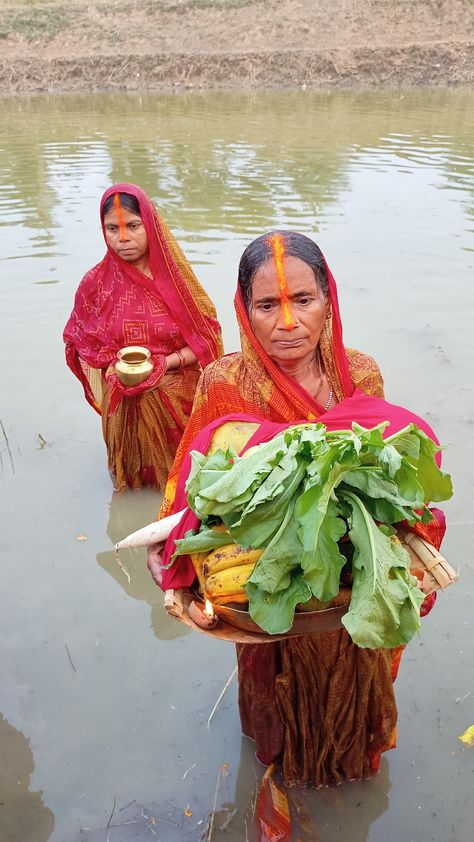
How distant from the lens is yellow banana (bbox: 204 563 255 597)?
1.65 metres

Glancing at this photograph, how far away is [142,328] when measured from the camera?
13.8 ft

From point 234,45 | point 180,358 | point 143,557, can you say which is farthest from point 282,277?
point 234,45

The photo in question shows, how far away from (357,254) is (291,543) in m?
7.44

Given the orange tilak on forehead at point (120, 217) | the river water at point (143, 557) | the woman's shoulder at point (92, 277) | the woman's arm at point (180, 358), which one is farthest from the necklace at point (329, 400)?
the woman's shoulder at point (92, 277)

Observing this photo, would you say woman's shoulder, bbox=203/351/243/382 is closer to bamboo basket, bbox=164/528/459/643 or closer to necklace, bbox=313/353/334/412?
necklace, bbox=313/353/334/412

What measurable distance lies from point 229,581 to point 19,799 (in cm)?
156

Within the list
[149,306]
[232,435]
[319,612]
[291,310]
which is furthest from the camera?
[149,306]

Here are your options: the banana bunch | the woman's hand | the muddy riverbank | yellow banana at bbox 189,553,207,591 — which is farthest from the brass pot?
the muddy riverbank

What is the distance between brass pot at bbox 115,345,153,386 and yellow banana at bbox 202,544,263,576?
2377 mm

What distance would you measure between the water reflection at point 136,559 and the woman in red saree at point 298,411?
1.14 meters

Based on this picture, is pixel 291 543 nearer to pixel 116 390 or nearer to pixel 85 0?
pixel 116 390

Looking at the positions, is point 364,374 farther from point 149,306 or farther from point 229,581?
point 149,306

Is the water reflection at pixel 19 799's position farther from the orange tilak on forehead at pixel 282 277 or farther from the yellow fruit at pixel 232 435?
the orange tilak on forehead at pixel 282 277

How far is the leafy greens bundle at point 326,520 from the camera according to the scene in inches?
60.2
